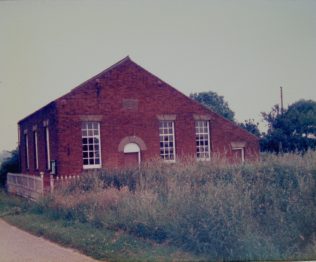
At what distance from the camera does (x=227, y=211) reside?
794 cm

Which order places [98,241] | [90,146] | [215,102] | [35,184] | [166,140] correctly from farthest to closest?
[215,102], [166,140], [90,146], [35,184], [98,241]

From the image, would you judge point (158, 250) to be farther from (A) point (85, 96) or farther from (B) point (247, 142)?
(B) point (247, 142)

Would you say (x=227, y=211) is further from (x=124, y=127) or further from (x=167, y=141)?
(x=167, y=141)

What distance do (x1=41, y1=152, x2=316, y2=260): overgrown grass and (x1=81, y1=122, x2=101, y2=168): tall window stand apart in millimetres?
8758

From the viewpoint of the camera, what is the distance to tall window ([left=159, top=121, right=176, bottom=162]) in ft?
75.3

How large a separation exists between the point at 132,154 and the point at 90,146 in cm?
247

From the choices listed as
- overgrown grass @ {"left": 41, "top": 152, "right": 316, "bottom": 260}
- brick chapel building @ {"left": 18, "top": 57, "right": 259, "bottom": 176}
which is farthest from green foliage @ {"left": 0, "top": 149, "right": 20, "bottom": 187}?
overgrown grass @ {"left": 41, "top": 152, "right": 316, "bottom": 260}

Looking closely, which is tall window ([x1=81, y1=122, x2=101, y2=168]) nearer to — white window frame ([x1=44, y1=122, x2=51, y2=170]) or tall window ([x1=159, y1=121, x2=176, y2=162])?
white window frame ([x1=44, y1=122, x2=51, y2=170])

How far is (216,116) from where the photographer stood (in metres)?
24.6

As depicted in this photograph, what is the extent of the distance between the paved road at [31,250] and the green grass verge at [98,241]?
25cm

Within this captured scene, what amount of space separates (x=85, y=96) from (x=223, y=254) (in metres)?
15.0

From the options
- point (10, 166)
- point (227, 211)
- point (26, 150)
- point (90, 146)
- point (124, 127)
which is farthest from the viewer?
point (10, 166)

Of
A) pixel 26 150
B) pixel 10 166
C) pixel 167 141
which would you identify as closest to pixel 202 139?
pixel 167 141

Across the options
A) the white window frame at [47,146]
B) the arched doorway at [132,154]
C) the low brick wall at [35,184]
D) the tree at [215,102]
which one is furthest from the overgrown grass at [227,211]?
the tree at [215,102]
